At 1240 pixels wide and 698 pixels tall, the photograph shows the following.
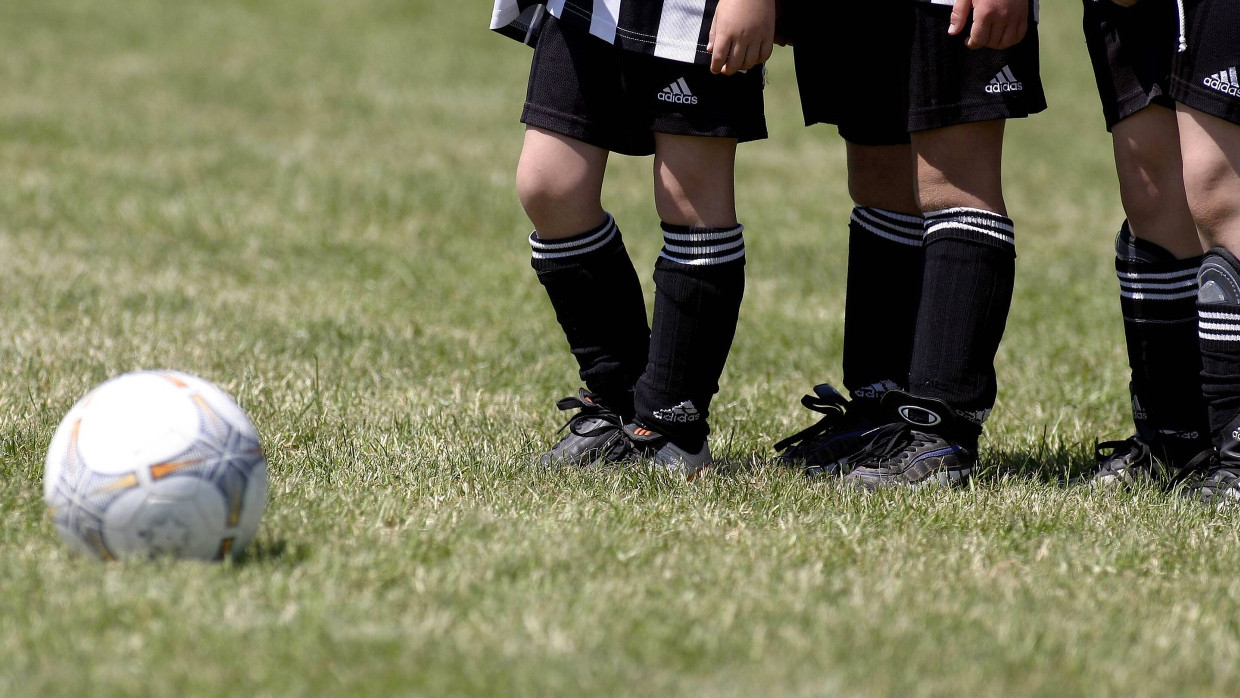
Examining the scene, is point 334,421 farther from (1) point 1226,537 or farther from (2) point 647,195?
(2) point 647,195

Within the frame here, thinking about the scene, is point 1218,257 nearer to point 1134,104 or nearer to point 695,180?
point 1134,104

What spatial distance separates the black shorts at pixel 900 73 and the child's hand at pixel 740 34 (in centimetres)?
31

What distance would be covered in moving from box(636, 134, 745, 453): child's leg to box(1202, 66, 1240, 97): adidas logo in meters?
1.16

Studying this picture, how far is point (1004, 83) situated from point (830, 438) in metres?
1.12

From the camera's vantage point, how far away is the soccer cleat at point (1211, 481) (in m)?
3.39

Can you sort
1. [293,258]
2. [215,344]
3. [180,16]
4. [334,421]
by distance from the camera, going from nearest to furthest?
[334,421], [215,344], [293,258], [180,16]

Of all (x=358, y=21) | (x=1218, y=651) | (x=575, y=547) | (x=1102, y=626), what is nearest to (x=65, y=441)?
(x=575, y=547)

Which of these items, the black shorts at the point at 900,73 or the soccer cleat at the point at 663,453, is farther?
the soccer cleat at the point at 663,453

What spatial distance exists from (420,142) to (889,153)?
763cm

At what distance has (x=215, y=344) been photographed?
5195mm

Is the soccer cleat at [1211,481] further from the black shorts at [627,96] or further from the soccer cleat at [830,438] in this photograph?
the black shorts at [627,96]

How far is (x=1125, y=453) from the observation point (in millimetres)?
3812

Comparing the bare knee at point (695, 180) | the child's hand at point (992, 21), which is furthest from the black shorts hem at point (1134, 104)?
the bare knee at point (695, 180)

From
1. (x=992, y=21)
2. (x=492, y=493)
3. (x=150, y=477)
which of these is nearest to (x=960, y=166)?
(x=992, y=21)
